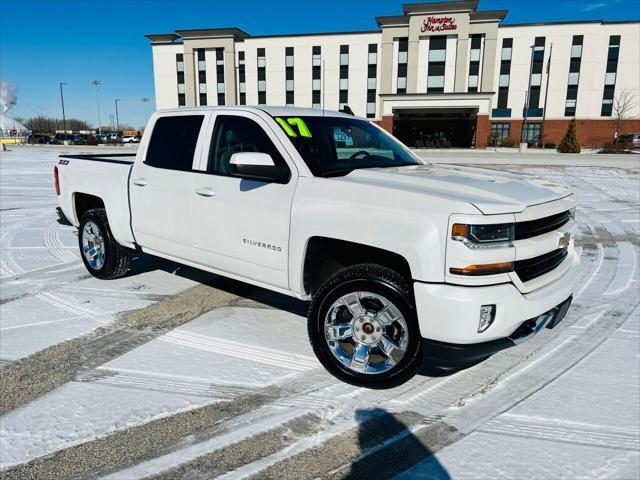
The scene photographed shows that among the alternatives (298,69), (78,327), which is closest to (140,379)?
(78,327)

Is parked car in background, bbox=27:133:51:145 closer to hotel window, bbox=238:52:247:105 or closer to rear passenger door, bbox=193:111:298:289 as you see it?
hotel window, bbox=238:52:247:105

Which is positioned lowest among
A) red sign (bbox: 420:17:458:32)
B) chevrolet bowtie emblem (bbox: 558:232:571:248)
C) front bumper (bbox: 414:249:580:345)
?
front bumper (bbox: 414:249:580:345)

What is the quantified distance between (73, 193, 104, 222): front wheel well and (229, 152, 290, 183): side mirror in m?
3.09

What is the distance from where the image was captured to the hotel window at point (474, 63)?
5450cm

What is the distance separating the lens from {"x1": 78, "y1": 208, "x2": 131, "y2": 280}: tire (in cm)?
527

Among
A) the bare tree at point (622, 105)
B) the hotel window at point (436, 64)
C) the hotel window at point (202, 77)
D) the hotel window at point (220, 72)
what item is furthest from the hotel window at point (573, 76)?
the hotel window at point (202, 77)

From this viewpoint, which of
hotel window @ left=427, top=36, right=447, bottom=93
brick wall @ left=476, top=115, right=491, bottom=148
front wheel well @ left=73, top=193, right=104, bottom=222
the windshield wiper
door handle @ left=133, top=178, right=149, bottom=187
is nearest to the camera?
the windshield wiper

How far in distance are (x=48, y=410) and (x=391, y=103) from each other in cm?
5152

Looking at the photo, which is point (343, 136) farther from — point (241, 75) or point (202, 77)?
point (202, 77)

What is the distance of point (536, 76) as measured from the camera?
5666cm

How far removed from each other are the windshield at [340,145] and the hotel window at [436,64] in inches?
2178

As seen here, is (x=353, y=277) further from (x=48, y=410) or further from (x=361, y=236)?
(x=48, y=410)

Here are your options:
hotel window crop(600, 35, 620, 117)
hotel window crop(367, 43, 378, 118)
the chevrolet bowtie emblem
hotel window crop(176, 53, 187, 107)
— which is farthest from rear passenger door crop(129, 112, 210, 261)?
hotel window crop(176, 53, 187, 107)

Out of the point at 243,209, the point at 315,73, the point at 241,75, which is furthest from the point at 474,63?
the point at 243,209
